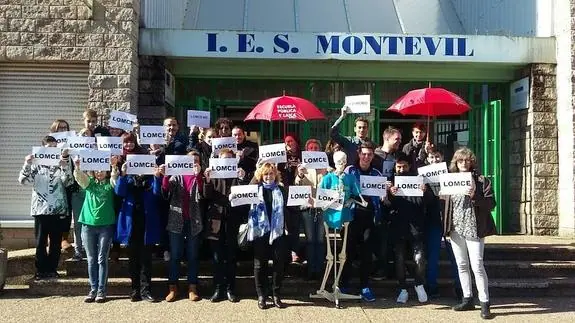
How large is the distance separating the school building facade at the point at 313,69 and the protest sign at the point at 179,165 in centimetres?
Result: 312

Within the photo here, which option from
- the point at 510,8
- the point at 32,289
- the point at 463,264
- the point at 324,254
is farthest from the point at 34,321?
the point at 510,8

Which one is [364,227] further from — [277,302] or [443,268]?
[443,268]

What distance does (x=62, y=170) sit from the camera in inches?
291

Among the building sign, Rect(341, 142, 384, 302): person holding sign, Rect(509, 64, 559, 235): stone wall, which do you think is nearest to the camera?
Rect(341, 142, 384, 302): person holding sign

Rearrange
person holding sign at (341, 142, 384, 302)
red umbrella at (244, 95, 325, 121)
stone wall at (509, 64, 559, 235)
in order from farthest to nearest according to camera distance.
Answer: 1. stone wall at (509, 64, 559, 235)
2. red umbrella at (244, 95, 325, 121)
3. person holding sign at (341, 142, 384, 302)

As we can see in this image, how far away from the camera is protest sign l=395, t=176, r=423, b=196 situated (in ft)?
22.3

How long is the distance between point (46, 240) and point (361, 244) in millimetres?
3851

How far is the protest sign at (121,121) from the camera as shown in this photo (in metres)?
7.54

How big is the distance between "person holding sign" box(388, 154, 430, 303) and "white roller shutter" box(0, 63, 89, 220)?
5283 mm

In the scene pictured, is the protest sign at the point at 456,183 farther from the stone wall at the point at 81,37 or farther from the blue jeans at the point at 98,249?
the stone wall at the point at 81,37

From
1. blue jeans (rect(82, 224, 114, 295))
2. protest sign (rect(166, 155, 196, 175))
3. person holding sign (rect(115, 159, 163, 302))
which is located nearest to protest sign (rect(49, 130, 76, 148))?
person holding sign (rect(115, 159, 163, 302))

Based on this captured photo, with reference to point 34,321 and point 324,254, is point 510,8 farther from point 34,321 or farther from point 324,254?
point 34,321

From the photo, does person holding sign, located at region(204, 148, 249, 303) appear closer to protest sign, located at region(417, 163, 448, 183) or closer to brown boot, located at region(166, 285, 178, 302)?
brown boot, located at region(166, 285, 178, 302)

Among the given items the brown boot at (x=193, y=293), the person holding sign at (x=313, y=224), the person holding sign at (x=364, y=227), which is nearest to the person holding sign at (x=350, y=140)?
the person holding sign at (x=364, y=227)
